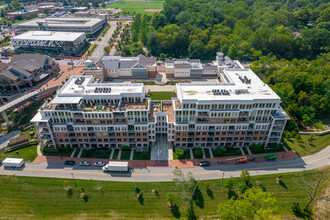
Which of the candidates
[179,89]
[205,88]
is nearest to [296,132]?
[205,88]

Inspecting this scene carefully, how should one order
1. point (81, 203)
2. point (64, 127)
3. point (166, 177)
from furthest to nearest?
1. point (64, 127)
2. point (166, 177)
3. point (81, 203)

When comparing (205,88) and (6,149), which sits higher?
(205,88)


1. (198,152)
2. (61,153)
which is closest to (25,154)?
(61,153)

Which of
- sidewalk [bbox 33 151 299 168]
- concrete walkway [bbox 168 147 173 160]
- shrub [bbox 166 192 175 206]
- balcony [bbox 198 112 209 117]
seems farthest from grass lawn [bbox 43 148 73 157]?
balcony [bbox 198 112 209 117]

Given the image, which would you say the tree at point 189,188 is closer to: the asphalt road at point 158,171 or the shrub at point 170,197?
the asphalt road at point 158,171

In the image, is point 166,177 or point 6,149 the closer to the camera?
point 166,177

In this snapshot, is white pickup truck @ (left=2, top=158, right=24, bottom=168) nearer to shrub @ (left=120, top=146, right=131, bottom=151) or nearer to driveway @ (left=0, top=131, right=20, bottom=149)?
driveway @ (left=0, top=131, right=20, bottom=149)

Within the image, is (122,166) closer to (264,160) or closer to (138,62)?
(264,160)
